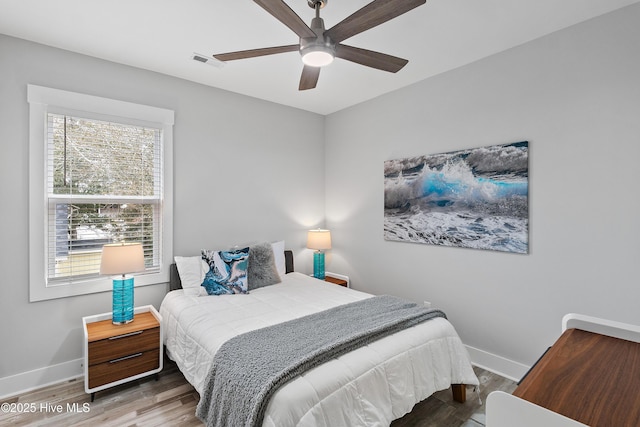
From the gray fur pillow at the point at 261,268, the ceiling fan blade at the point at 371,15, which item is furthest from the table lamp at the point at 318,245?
the ceiling fan blade at the point at 371,15

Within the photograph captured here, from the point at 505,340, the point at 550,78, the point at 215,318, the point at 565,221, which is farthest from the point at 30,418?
the point at 550,78

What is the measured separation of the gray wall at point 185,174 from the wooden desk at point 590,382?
10.2 feet

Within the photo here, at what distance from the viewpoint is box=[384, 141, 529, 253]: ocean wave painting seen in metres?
2.65

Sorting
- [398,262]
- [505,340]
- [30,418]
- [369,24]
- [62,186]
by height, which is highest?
[369,24]

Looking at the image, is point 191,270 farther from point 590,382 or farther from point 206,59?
point 590,382

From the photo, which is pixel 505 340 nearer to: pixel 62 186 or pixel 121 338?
Result: pixel 121 338

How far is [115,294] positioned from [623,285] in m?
3.73

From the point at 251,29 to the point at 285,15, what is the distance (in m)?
0.95

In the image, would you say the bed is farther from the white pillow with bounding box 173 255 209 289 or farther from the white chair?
the white chair

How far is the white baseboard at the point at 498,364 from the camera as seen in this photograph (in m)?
2.66

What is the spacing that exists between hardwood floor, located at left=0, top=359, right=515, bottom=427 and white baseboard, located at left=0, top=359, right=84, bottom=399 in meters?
0.06

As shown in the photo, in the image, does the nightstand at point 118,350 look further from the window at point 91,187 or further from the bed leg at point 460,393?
the bed leg at point 460,393

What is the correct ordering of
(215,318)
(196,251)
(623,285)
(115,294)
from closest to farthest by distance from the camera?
(623,285) < (215,318) < (115,294) < (196,251)

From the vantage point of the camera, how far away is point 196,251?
340 centimetres
